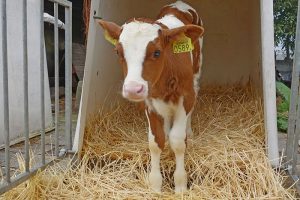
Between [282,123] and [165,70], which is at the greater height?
[165,70]

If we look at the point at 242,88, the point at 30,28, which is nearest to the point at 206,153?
the point at 242,88

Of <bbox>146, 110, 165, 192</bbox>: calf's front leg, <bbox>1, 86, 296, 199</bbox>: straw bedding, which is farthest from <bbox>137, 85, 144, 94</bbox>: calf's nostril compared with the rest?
<bbox>1, 86, 296, 199</bbox>: straw bedding

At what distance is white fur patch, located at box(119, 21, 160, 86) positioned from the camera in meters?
1.98

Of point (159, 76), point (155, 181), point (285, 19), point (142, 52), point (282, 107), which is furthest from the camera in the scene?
point (285, 19)

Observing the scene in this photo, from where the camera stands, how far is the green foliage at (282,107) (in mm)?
3875

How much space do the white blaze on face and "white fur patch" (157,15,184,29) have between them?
A: 1.83 ft

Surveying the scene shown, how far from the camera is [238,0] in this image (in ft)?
15.2

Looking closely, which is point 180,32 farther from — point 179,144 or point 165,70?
point 179,144

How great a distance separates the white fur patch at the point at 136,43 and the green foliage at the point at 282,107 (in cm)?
222

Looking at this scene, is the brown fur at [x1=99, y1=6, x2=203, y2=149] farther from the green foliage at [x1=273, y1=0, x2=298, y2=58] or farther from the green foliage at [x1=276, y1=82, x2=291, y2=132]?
the green foliage at [x1=273, y1=0, x2=298, y2=58]

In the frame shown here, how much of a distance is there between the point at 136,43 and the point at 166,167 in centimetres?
98

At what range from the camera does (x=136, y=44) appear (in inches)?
80.9

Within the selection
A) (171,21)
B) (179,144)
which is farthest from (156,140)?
(171,21)

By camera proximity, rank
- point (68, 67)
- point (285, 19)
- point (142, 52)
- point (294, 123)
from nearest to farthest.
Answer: point (142, 52), point (294, 123), point (68, 67), point (285, 19)
